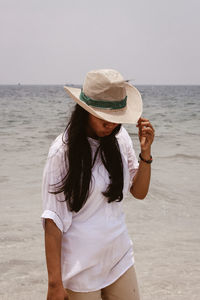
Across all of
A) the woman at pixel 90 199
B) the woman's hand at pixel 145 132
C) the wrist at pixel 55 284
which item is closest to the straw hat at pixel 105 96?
the woman at pixel 90 199

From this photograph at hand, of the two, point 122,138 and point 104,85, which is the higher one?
point 104,85

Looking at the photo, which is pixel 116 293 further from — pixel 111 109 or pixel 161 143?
pixel 161 143

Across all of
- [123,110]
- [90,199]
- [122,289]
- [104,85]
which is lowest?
[122,289]

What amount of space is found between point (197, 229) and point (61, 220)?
12.7 feet

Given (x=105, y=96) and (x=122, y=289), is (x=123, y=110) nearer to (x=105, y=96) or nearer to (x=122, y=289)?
(x=105, y=96)

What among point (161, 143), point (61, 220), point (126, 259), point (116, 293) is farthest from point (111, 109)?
point (161, 143)

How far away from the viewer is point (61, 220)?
1.80m

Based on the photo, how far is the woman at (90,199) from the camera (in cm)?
179

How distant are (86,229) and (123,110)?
53cm

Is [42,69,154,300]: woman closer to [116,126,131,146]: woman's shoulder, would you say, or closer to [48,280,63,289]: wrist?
[48,280,63,289]: wrist

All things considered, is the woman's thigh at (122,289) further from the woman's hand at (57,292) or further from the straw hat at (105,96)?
the straw hat at (105,96)

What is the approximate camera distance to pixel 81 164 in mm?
1817

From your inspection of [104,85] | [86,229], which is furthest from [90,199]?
[104,85]

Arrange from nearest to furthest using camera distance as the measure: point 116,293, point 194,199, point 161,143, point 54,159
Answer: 1. point 54,159
2. point 116,293
3. point 194,199
4. point 161,143
